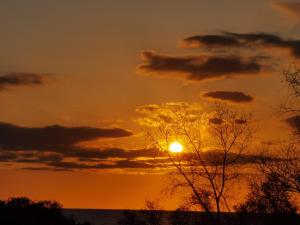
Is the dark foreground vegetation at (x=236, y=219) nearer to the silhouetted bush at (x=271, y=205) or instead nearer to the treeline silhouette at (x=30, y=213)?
the silhouetted bush at (x=271, y=205)

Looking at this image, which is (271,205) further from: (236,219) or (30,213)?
(30,213)

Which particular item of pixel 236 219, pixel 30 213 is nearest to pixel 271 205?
pixel 236 219

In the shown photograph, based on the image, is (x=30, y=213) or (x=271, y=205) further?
(x=30, y=213)

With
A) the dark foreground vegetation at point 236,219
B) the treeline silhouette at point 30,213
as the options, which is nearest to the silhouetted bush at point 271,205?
the dark foreground vegetation at point 236,219

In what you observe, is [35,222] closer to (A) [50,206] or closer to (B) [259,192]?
(A) [50,206]

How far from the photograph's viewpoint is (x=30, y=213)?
42312 mm

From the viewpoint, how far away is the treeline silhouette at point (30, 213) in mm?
38094

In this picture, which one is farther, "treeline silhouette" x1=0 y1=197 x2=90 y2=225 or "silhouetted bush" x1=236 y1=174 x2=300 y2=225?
"treeline silhouette" x1=0 y1=197 x2=90 y2=225

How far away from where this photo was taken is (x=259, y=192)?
122ft

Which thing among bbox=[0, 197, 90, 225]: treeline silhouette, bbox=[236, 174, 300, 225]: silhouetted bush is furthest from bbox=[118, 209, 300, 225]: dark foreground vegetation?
bbox=[0, 197, 90, 225]: treeline silhouette

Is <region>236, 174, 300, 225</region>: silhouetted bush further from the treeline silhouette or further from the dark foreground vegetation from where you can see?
the treeline silhouette

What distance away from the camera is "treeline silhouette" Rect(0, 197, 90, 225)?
38.1 m

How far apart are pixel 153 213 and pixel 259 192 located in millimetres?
27607

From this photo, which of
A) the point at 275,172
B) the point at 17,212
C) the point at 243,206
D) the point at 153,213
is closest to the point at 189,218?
the point at 153,213
